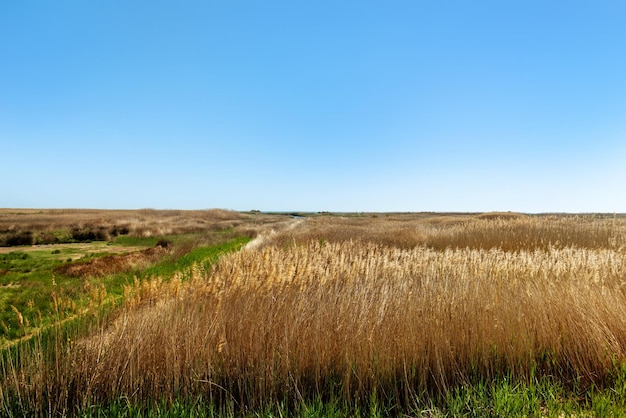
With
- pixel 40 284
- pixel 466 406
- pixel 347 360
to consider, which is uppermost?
pixel 347 360

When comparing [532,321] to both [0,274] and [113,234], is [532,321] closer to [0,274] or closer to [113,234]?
[0,274]

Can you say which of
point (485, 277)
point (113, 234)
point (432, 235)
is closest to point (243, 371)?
point (485, 277)

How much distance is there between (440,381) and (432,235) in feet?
51.8

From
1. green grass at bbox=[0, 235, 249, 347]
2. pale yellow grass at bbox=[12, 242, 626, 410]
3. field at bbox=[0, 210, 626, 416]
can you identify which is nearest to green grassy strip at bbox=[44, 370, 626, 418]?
field at bbox=[0, 210, 626, 416]

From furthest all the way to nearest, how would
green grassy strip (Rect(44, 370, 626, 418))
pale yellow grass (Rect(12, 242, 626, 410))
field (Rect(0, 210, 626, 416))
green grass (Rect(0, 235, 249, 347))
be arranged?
green grass (Rect(0, 235, 249, 347)) → pale yellow grass (Rect(12, 242, 626, 410)) → field (Rect(0, 210, 626, 416)) → green grassy strip (Rect(44, 370, 626, 418))

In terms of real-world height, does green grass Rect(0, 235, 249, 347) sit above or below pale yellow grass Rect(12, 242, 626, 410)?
below

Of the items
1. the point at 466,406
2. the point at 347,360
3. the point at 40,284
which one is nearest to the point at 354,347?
the point at 347,360

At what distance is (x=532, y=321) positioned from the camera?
13.5ft

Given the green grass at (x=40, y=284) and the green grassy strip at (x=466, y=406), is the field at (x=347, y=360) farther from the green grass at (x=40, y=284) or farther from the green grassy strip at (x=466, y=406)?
the green grass at (x=40, y=284)

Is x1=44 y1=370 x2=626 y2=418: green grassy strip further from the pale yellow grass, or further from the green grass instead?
the green grass

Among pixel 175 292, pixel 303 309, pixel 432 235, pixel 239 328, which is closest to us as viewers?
pixel 239 328

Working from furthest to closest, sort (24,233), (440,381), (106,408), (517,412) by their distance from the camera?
(24,233) < (440,381) < (106,408) < (517,412)

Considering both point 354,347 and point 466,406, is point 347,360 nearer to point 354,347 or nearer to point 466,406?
point 354,347

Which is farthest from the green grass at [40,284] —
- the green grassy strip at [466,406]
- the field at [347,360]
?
the green grassy strip at [466,406]
